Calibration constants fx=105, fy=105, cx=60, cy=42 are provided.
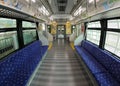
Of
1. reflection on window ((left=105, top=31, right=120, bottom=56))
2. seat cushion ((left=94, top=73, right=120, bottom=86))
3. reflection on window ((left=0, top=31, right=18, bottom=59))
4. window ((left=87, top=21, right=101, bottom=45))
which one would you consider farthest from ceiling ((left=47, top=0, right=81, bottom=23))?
seat cushion ((left=94, top=73, right=120, bottom=86))

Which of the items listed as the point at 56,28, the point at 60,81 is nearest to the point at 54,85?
the point at 60,81

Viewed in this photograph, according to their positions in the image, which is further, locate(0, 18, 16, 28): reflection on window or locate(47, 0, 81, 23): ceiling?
locate(47, 0, 81, 23): ceiling

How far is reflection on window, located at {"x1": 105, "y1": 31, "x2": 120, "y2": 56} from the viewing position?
3104 mm

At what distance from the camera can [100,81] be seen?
2363mm

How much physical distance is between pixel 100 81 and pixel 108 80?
0.68 ft

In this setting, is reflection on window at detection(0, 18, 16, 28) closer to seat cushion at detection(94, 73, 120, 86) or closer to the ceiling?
seat cushion at detection(94, 73, 120, 86)

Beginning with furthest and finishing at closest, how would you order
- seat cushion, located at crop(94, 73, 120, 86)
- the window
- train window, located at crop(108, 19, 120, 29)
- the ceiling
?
1. the ceiling
2. the window
3. train window, located at crop(108, 19, 120, 29)
4. seat cushion, located at crop(94, 73, 120, 86)

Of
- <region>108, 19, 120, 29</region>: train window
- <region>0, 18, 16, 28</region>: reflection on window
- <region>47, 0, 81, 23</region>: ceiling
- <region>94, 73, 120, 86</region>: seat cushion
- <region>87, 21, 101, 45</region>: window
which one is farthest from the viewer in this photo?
<region>47, 0, 81, 23</region>: ceiling

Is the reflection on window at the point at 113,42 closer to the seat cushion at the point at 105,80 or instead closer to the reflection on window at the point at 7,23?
the seat cushion at the point at 105,80

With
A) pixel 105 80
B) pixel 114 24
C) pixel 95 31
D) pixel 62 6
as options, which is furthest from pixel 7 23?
pixel 62 6

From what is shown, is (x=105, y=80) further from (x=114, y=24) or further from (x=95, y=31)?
(x=95, y=31)

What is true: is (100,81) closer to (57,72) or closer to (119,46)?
(119,46)

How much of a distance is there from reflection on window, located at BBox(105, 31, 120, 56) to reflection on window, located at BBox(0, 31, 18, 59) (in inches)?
121

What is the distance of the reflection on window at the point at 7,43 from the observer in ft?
8.89
